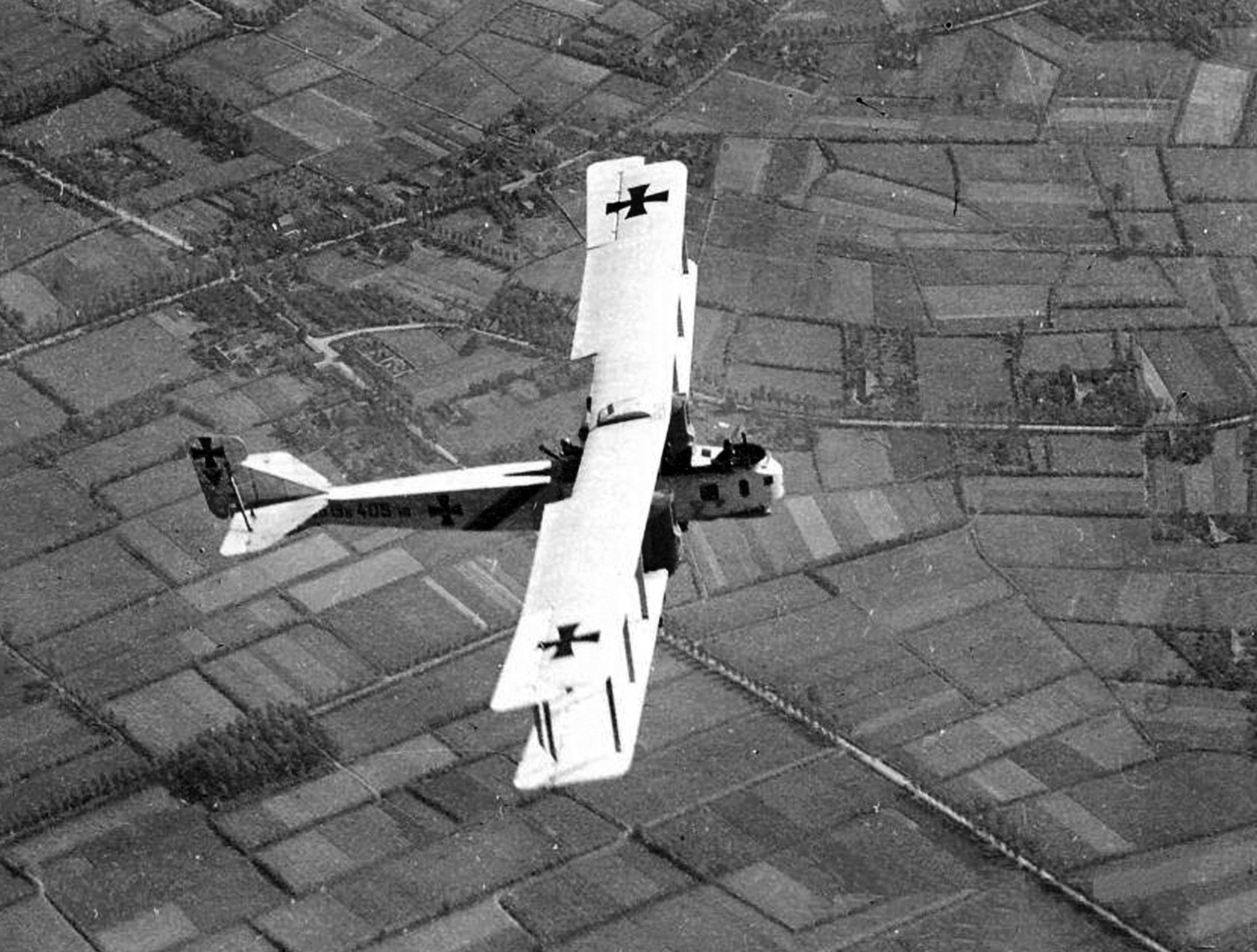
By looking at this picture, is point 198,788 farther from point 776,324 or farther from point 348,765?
point 776,324

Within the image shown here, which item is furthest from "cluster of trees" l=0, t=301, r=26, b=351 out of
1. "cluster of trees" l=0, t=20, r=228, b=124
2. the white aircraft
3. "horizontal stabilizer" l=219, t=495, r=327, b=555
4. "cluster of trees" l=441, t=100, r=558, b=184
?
"horizontal stabilizer" l=219, t=495, r=327, b=555

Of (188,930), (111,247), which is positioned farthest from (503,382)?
(188,930)

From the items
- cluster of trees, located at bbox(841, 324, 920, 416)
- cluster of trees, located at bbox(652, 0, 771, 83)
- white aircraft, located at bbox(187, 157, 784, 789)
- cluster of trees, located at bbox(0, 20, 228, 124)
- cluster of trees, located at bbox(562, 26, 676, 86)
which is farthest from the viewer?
cluster of trees, located at bbox(0, 20, 228, 124)

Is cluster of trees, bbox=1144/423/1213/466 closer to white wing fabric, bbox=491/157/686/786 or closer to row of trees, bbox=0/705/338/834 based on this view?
white wing fabric, bbox=491/157/686/786

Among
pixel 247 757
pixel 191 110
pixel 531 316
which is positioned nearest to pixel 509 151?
Result: pixel 531 316

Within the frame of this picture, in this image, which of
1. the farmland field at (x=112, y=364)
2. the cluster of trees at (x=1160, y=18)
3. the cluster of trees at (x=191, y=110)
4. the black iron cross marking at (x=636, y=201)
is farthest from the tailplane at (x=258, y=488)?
the cluster of trees at (x=1160, y=18)

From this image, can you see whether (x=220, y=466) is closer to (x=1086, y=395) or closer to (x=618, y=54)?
(x=1086, y=395)

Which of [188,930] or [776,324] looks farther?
[776,324]
